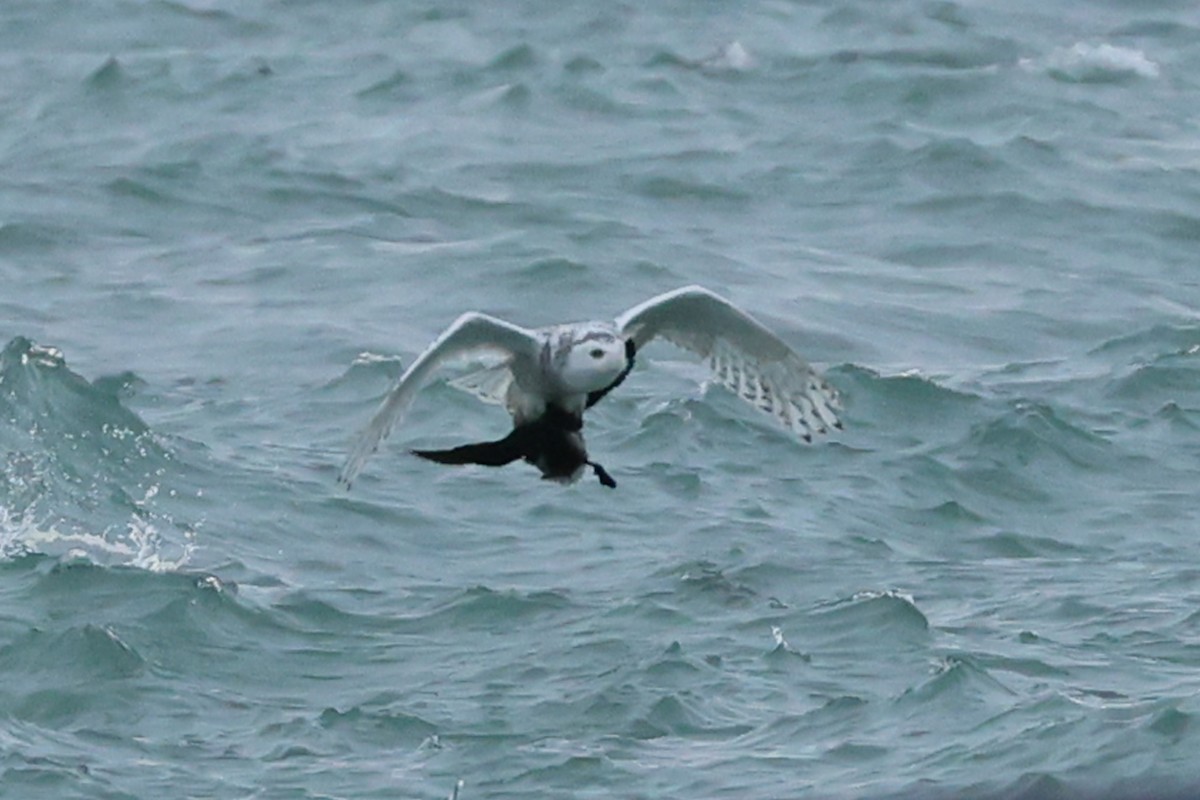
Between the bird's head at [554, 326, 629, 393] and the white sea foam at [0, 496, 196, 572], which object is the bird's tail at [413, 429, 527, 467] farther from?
the white sea foam at [0, 496, 196, 572]

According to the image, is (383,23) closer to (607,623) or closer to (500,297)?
(500,297)

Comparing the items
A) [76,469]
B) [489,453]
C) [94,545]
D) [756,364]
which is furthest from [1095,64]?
[489,453]

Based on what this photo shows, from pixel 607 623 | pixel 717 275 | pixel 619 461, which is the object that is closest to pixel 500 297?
pixel 717 275

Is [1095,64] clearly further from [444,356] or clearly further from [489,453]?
[444,356]

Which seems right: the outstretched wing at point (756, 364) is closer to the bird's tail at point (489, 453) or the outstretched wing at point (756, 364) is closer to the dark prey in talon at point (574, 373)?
the dark prey in talon at point (574, 373)

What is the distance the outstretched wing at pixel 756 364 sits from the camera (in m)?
12.4

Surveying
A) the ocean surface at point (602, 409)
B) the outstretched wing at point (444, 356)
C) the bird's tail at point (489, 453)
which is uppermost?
the outstretched wing at point (444, 356)

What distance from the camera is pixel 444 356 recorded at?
11258mm

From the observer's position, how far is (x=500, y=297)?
18875mm

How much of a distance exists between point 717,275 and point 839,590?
5.68 m

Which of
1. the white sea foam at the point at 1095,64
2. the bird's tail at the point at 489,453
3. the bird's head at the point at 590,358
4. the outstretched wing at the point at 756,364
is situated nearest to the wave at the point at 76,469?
the bird's tail at the point at 489,453

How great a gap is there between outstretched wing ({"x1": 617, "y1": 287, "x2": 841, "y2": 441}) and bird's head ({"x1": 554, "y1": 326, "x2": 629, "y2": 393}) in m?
1.12

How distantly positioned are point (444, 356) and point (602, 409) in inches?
220

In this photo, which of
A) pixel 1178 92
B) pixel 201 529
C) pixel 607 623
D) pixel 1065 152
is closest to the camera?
pixel 607 623
